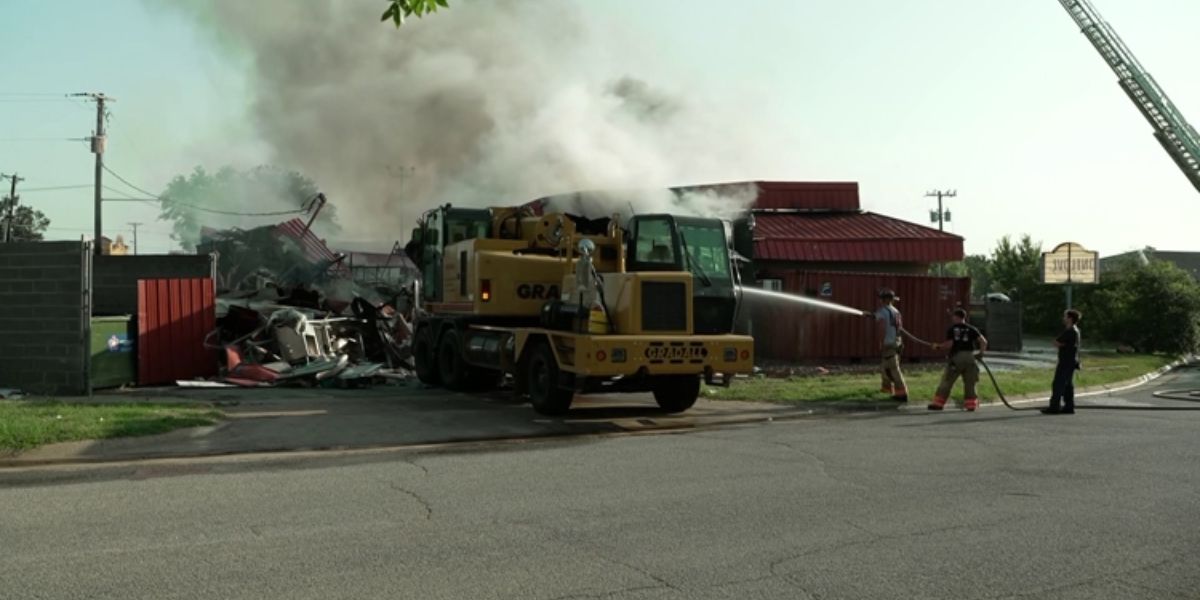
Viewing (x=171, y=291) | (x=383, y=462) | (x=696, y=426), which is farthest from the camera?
(x=171, y=291)

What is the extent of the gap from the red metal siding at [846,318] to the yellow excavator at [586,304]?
21.1ft

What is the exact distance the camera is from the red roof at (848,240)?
2648 centimetres

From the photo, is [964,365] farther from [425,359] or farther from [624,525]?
[624,525]

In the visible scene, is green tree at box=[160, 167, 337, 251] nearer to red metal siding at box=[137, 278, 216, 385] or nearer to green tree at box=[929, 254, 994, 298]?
red metal siding at box=[137, 278, 216, 385]

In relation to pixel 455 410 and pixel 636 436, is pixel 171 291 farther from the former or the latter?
pixel 636 436

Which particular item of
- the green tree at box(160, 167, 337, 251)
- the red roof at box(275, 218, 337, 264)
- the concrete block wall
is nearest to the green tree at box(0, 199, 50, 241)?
the green tree at box(160, 167, 337, 251)

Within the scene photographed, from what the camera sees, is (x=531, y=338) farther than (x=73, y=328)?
No

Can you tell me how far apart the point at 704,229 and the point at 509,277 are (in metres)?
2.77

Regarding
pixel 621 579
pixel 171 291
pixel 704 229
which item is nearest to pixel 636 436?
pixel 704 229

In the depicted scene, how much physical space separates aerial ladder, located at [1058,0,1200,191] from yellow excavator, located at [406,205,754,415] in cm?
4105

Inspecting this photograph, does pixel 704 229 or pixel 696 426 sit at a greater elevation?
pixel 704 229

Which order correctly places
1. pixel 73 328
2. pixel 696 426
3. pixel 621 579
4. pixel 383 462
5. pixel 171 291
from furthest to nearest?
pixel 171 291 < pixel 73 328 < pixel 696 426 < pixel 383 462 < pixel 621 579

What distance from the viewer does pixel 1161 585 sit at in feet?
16.8

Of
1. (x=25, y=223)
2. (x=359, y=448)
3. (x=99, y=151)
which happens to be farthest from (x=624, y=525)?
(x=25, y=223)
